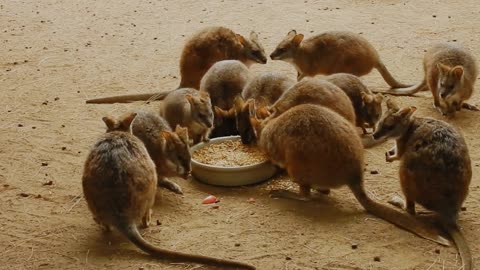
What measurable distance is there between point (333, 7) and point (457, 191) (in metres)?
5.97

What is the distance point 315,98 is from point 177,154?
126 cm

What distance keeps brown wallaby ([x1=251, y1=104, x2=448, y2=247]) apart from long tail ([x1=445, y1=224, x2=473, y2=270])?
200 mm

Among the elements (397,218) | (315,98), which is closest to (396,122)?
(397,218)

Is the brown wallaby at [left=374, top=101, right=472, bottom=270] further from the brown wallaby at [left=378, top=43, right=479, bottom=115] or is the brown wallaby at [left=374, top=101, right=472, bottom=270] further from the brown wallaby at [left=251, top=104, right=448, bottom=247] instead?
the brown wallaby at [left=378, top=43, right=479, bottom=115]

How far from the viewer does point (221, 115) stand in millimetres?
6164

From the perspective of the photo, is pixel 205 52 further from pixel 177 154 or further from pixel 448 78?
pixel 448 78

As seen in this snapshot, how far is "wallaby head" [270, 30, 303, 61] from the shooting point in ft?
24.6

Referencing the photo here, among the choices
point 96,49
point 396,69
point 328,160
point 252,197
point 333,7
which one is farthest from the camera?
point 333,7

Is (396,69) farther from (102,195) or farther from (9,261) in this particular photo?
(9,261)

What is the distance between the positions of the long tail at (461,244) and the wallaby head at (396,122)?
797mm

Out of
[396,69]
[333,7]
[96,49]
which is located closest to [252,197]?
[396,69]

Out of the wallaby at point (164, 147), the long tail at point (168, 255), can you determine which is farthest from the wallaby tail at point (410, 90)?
the long tail at point (168, 255)

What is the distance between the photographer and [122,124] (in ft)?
16.4

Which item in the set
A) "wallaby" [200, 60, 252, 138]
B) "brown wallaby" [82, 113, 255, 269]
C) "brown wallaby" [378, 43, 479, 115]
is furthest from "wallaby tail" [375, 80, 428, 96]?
"brown wallaby" [82, 113, 255, 269]
